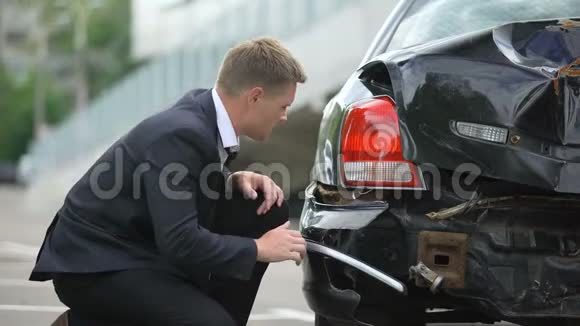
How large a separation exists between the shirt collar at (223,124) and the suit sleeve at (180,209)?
19 centimetres

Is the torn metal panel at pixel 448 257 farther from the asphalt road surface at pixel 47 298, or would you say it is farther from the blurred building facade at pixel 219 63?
the blurred building facade at pixel 219 63

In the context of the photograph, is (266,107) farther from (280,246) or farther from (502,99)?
(502,99)

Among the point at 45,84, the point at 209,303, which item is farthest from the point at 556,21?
the point at 45,84

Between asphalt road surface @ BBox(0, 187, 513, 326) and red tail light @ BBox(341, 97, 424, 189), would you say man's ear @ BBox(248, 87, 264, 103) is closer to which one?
red tail light @ BBox(341, 97, 424, 189)

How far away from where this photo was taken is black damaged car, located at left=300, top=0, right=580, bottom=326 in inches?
147

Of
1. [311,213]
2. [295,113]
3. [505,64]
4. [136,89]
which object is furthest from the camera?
[136,89]

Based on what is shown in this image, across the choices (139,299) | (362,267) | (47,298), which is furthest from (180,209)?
(47,298)

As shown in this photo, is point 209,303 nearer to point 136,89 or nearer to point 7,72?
point 136,89

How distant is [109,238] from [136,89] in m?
20.5

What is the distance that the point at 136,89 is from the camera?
23766 mm

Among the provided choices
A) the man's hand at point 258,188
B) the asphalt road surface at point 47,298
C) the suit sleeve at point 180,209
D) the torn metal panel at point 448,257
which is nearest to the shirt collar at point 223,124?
the suit sleeve at point 180,209

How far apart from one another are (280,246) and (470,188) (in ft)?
2.37

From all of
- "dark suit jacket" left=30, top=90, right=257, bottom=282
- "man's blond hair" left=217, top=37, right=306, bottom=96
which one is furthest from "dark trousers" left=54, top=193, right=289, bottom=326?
"man's blond hair" left=217, top=37, right=306, bottom=96

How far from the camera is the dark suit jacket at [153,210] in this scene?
135 inches
